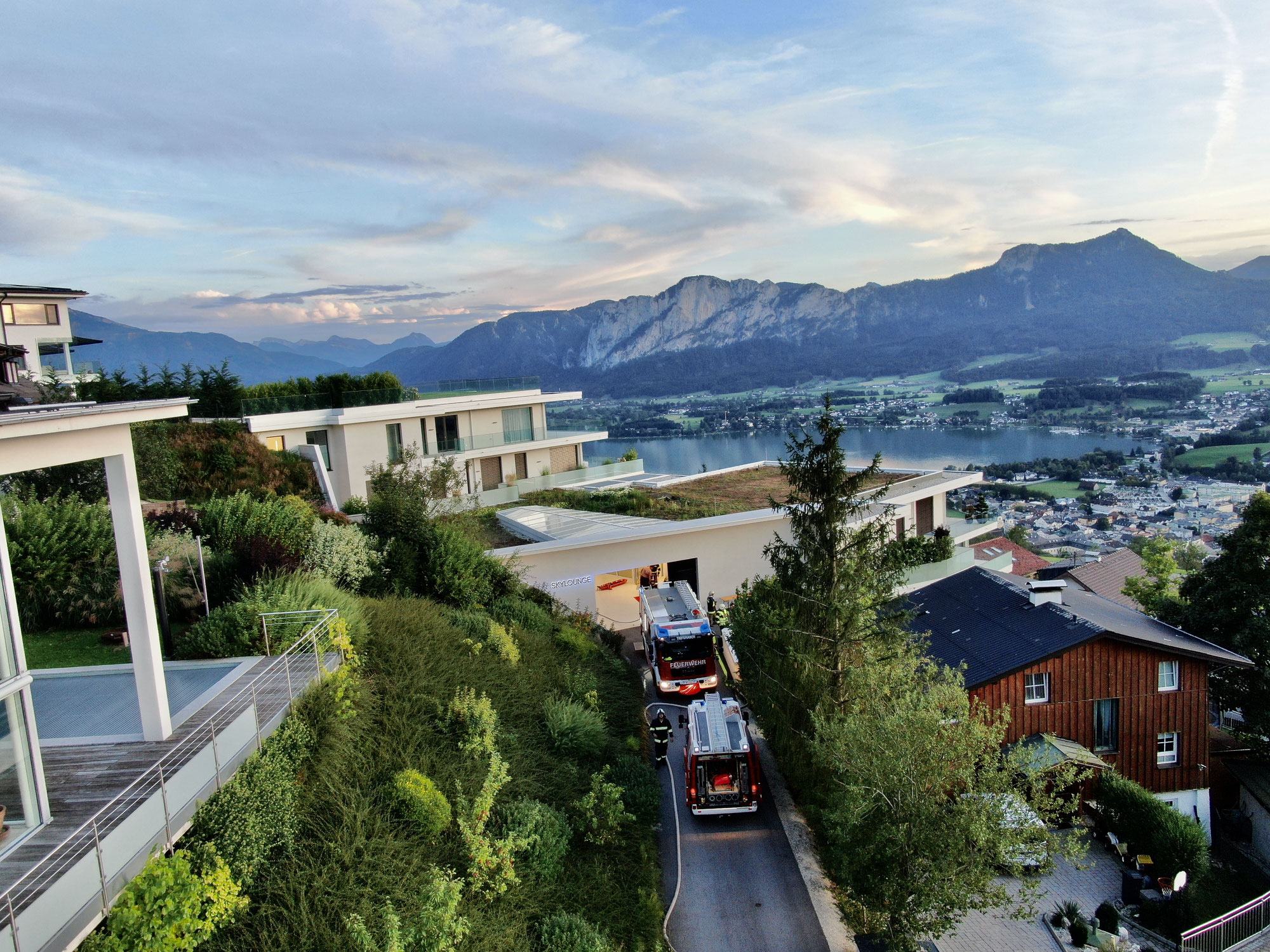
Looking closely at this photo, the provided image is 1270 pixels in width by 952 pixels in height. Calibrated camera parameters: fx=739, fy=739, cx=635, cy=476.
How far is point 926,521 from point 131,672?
29.2 m

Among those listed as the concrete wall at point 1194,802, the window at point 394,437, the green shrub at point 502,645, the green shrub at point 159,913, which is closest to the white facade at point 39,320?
the window at point 394,437

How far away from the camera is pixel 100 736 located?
8.01 m

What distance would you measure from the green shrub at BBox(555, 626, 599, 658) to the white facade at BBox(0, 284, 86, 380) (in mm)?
27866

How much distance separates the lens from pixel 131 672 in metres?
9.95

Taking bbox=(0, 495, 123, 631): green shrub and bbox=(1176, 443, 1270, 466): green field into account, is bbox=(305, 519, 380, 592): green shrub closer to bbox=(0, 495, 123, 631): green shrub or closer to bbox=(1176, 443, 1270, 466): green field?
bbox=(0, 495, 123, 631): green shrub

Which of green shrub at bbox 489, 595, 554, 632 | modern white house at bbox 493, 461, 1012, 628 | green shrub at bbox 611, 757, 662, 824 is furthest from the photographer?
modern white house at bbox 493, 461, 1012, 628

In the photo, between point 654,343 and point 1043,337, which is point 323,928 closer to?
point 654,343

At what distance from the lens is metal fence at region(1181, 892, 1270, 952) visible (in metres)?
13.4

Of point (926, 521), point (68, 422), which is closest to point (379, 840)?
point (68, 422)

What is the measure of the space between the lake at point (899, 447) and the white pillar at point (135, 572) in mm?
→ 10566

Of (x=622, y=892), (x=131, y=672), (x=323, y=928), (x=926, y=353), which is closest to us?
(x=323, y=928)

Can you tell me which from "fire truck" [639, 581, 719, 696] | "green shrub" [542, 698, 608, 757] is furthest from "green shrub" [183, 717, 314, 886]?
"fire truck" [639, 581, 719, 696]

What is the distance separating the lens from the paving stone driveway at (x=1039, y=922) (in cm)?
1262

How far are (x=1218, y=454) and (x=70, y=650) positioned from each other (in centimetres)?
12647
